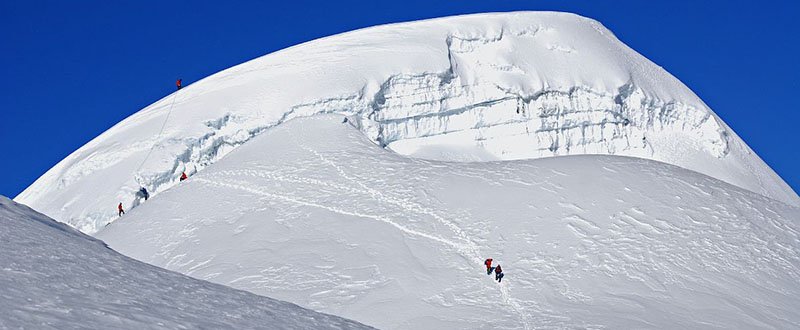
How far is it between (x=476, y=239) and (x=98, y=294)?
22.5 m

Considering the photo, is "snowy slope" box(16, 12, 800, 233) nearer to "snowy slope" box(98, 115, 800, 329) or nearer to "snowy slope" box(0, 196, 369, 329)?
"snowy slope" box(98, 115, 800, 329)

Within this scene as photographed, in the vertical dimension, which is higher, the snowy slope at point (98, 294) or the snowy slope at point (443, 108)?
the snowy slope at point (443, 108)

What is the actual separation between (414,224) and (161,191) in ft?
47.0

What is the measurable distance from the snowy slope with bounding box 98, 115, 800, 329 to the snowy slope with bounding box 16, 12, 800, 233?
16.6ft

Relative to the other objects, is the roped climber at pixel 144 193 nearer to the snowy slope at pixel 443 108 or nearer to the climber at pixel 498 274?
the snowy slope at pixel 443 108

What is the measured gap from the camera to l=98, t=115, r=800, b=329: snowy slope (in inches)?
1236

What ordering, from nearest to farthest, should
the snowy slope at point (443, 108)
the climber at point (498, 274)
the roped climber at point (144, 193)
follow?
the climber at point (498, 274)
the roped climber at point (144, 193)
the snowy slope at point (443, 108)

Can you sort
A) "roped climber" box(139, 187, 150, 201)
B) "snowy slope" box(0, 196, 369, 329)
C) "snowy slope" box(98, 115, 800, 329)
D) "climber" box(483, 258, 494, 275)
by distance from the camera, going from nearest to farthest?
"snowy slope" box(0, 196, 369, 329) < "snowy slope" box(98, 115, 800, 329) < "climber" box(483, 258, 494, 275) < "roped climber" box(139, 187, 150, 201)

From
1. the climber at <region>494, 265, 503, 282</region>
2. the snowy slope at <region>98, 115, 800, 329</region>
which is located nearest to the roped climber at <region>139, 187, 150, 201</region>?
the snowy slope at <region>98, 115, 800, 329</region>

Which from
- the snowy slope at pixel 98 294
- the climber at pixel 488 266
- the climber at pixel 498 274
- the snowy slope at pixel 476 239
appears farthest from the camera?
the climber at pixel 488 266

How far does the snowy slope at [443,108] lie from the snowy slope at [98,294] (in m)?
31.0

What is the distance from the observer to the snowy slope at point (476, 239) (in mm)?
31391

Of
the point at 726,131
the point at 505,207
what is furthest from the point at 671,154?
the point at 505,207

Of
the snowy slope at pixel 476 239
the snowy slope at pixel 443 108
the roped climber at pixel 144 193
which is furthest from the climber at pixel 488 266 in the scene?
the roped climber at pixel 144 193
